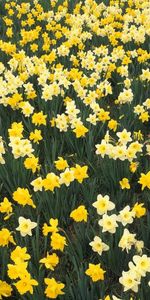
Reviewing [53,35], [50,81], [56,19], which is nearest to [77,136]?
[50,81]

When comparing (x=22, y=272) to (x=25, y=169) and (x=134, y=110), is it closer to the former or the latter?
(x=25, y=169)

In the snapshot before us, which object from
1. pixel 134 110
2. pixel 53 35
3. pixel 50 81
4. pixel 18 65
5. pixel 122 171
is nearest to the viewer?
pixel 122 171

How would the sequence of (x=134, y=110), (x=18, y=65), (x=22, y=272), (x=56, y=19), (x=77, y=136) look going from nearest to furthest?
(x=22, y=272)
(x=77, y=136)
(x=134, y=110)
(x=18, y=65)
(x=56, y=19)

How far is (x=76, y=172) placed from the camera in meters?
3.11

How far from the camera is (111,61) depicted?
5.59 metres

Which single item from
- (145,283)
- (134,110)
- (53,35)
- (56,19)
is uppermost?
(56,19)

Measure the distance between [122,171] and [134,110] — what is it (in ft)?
3.21

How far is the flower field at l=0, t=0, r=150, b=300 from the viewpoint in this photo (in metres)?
2.48

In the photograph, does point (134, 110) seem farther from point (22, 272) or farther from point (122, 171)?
point (22, 272)

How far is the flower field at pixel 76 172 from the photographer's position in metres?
2.48

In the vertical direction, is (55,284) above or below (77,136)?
below

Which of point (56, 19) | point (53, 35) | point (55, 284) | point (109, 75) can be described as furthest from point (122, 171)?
point (56, 19)

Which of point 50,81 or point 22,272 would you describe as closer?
point 22,272

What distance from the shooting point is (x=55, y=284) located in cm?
232
